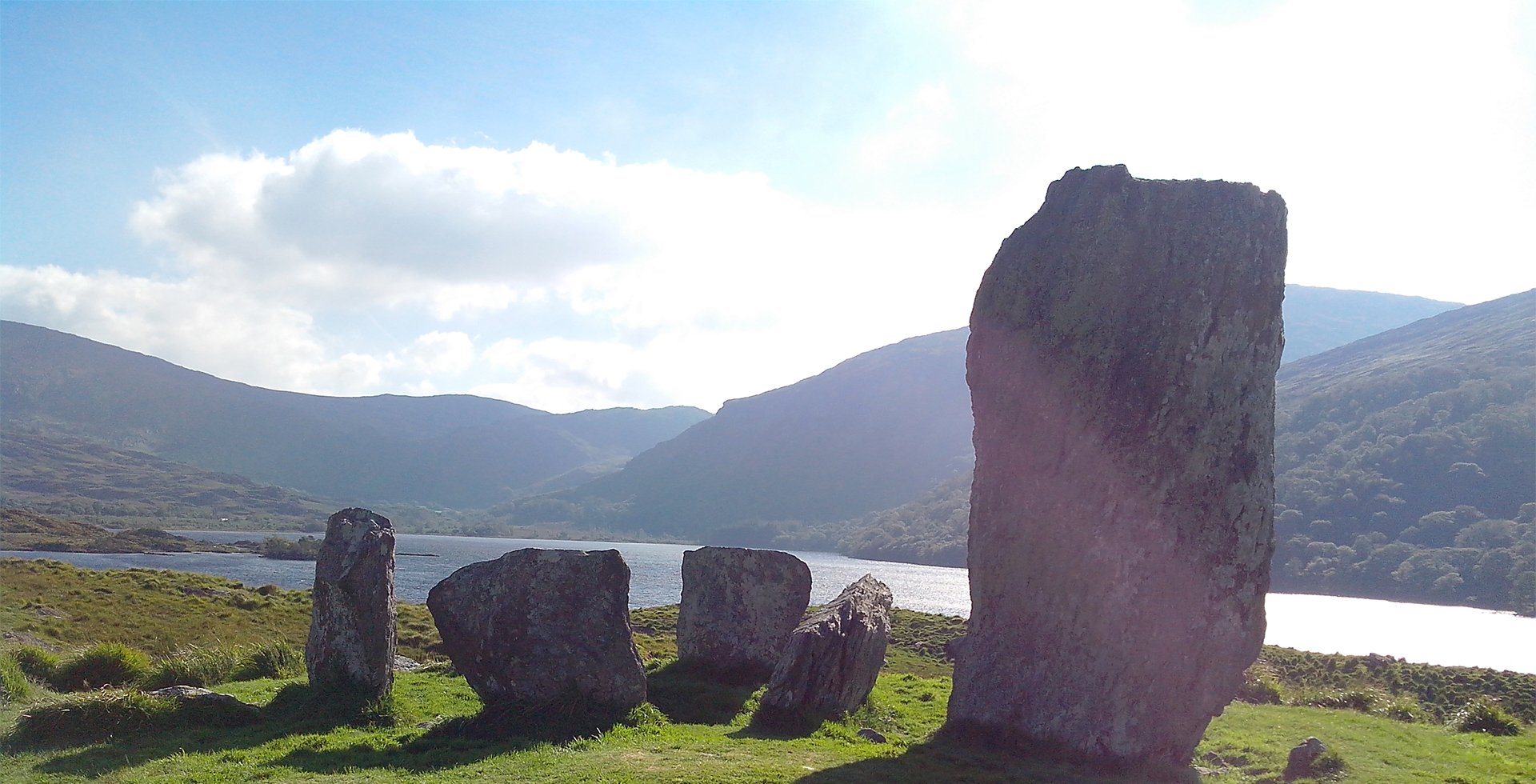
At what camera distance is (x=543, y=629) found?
1565 centimetres

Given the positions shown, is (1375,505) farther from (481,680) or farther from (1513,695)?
(481,680)

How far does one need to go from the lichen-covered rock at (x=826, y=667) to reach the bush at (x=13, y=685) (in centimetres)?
1262

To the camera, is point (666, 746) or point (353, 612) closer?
point (666, 746)

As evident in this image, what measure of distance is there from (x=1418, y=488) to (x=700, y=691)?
161m

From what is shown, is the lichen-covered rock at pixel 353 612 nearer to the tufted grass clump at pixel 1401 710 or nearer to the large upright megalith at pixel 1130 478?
the large upright megalith at pixel 1130 478

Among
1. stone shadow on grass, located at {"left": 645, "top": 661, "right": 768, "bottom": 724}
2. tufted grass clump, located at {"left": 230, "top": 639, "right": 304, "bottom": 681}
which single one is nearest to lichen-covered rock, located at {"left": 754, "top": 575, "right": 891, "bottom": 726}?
stone shadow on grass, located at {"left": 645, "top": 661, "right": 768, "bottom": 724}

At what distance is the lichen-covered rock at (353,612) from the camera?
16203 mm

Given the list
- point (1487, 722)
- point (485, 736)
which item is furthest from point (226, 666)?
point (1487, 722)

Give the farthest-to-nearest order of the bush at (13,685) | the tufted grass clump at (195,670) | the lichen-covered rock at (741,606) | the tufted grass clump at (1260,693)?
1. the tufted grass clump at (1260,693)
2. the lichen-covered rock at (741,606)
3. the tufted grass clump at (195,670)
4. the bush at (13,685)

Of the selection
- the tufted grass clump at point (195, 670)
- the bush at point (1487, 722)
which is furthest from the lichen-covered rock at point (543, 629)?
the bush at point (1487, 722)

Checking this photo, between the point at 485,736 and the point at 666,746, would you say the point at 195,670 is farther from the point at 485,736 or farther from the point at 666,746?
the point at 666,746

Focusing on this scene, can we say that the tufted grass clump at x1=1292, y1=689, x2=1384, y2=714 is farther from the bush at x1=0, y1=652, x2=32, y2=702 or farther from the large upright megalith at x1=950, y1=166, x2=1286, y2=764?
the bush at x1=0, y1=652, x2=32, y2=702

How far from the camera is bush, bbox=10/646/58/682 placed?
1705 centimetres

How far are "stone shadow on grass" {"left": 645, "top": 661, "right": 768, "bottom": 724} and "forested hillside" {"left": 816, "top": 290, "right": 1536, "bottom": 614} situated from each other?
120m
